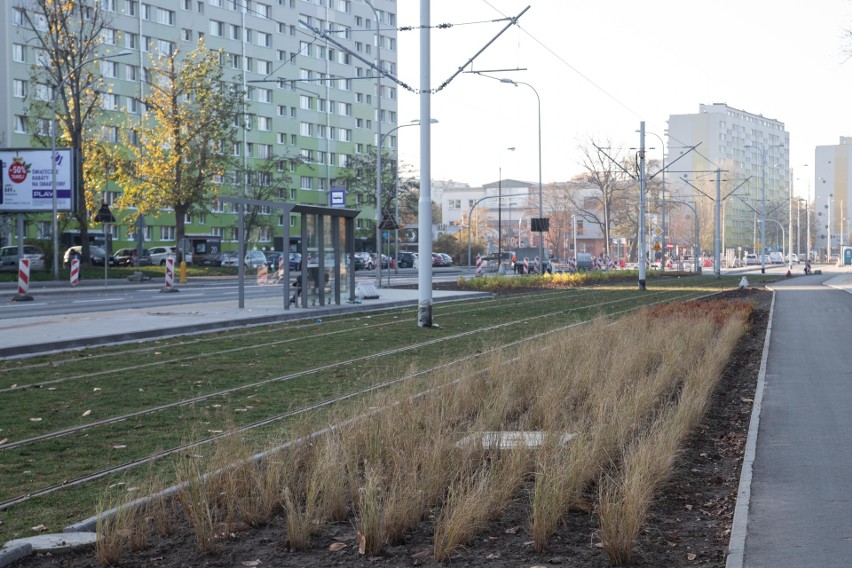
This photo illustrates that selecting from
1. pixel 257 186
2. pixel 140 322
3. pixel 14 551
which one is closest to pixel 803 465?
pixel 14 551

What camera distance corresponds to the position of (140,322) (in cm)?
2302

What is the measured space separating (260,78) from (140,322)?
246ft

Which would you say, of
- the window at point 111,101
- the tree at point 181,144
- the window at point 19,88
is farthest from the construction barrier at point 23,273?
the window at point 111,101

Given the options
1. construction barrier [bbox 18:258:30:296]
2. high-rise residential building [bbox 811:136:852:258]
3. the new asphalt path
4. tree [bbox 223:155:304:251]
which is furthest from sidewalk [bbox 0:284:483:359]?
high-rise residential building [bbox 811:136:852:258]

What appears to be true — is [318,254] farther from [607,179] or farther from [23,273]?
[607,179]

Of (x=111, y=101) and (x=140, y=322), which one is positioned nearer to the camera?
(x=140, y=322)

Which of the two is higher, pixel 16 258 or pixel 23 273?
pixel 16 258

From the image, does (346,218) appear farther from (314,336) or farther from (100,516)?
(100,516)

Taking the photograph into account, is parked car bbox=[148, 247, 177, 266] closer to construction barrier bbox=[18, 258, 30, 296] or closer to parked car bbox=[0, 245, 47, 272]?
parked car bbox=[0, 245, 47, 272]

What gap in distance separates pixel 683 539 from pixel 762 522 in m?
0.54

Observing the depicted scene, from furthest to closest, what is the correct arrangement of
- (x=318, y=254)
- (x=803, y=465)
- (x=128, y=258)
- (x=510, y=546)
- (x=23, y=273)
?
(x=128, y=258), (x=23, y=273), (x=318, y=254), (x=803, y=465), (x=510, y=546)

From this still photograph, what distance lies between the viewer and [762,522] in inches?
256

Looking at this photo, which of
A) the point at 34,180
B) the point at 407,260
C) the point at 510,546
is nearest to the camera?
the point at 510,546

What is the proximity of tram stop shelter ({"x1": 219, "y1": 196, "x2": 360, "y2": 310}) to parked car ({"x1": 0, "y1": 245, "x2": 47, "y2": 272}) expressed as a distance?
28.3 meters
